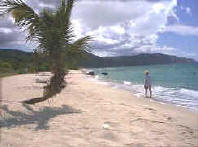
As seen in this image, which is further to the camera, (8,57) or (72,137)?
(8,57)

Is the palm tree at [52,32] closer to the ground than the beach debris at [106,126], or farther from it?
farther from it

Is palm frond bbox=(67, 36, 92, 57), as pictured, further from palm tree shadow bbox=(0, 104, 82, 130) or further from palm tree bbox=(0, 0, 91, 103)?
palm tree shadow bbox=(0, 104, 82, 130)

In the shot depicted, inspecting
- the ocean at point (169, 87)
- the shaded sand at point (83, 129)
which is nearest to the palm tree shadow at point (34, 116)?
the shaded sand at point (83, 129)

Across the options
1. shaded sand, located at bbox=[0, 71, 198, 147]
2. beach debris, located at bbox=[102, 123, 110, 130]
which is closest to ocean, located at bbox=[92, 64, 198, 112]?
shaded sand, located at bbox=[0, 71, 198, 147]

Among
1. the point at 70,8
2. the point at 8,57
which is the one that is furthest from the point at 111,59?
the point at 70,8

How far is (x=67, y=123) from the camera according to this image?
6980 millimetres

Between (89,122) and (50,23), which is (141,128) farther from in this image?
(50,23)

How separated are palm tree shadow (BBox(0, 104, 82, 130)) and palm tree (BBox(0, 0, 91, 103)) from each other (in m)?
0.59

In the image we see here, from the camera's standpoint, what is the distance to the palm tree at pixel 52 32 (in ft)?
27.7

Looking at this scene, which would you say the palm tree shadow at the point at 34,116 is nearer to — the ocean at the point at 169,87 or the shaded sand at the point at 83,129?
the shaded sand at the point at 83,129

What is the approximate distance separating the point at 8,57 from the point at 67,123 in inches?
1199

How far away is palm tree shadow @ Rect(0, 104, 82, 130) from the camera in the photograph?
6.73 meters

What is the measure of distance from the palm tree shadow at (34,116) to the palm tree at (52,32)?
1.94 feet

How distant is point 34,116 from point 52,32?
7.86ft
